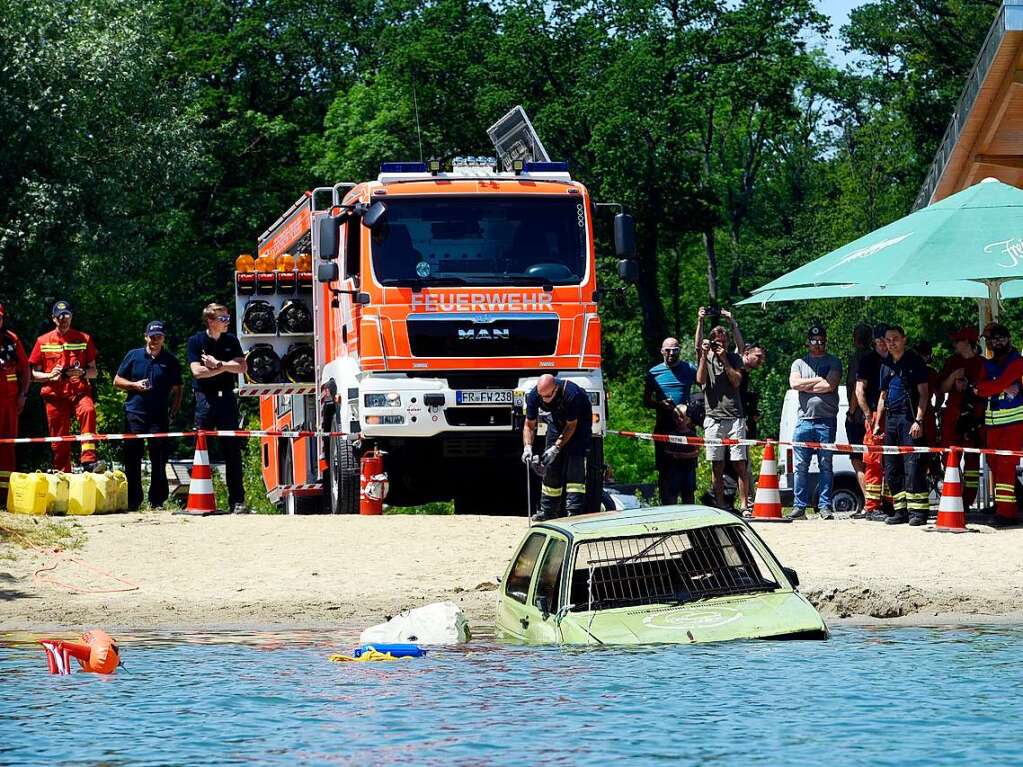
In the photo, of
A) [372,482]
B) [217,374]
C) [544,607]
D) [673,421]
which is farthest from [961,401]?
[544,607]

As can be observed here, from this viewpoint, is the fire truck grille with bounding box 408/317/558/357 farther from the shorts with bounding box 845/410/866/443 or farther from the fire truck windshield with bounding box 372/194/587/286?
the shorts with bounding box 845/410/866/443

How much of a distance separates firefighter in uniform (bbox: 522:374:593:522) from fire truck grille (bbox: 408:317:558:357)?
2.62 metres

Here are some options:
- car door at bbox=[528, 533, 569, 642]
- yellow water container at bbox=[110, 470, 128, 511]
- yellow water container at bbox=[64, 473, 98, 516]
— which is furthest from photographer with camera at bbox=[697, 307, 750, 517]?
car door at bbox=[528, 533, 569, 642]

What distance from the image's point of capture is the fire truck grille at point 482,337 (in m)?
20.6

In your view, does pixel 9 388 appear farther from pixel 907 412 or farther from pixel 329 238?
A: pixel 907 412

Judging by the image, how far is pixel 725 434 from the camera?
69.3 feet

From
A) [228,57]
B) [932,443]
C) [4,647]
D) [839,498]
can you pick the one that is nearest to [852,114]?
[228,57]

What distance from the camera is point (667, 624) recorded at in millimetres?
12398

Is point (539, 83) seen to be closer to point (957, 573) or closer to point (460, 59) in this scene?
point (460, 59)

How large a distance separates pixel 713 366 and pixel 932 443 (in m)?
2.52

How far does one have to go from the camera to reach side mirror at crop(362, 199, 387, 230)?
20.2 metres

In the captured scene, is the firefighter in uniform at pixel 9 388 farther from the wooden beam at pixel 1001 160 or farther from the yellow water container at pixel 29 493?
the wooden beam at pixel 1001 160

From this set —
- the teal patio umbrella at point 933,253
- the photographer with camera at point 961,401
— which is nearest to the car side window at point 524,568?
the teal patio umbrella at point 933,253

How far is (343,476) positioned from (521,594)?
8.53 meters
